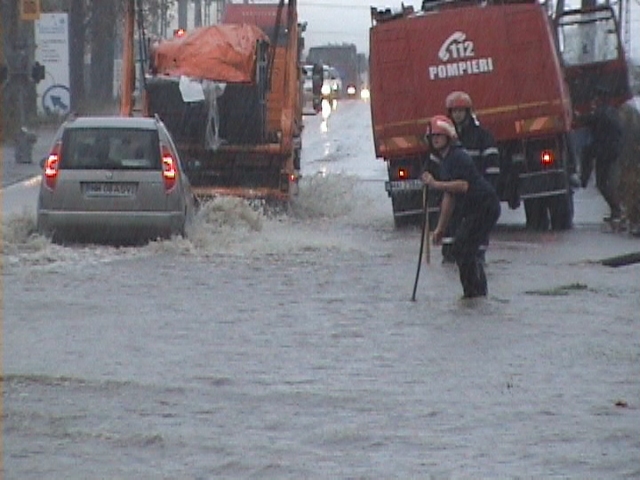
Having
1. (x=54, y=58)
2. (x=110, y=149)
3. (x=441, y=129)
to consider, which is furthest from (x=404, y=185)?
(x=54, y=58)

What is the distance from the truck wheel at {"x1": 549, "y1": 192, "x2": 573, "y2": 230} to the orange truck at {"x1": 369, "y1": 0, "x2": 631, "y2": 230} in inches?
0.8

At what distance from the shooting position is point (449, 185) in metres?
15.2

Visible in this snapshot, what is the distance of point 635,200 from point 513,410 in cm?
1364

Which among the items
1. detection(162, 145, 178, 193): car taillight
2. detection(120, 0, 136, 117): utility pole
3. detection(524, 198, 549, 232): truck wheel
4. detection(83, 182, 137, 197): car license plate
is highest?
detection(120, 0, 136, 117): utility pole

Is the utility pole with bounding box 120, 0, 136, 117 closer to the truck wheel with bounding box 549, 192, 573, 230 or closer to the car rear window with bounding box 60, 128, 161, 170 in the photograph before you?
the car rear window with bounding box 60, 128, 161, 170

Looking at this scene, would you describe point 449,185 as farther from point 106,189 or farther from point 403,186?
point 403,186

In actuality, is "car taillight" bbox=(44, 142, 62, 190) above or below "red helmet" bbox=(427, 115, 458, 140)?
below

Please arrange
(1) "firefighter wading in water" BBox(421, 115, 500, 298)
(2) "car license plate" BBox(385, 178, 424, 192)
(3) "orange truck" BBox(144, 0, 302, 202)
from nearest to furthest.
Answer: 1. (1) "firefighter wading in water" BBox(421, 115, 500, 298)
2. (2) "car license plate" BBox(385, 178, 424, 192)
3. (3) "orange truck" BBox(144, 0, 302, 202)

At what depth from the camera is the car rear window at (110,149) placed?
64.0 feet

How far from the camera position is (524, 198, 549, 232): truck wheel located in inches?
981

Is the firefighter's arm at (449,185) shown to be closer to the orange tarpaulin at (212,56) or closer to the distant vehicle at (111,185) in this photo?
the distant vehicle at (111,185)

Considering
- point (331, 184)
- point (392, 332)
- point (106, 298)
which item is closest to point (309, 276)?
point (106, 298)

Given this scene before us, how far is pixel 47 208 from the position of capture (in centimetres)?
1933

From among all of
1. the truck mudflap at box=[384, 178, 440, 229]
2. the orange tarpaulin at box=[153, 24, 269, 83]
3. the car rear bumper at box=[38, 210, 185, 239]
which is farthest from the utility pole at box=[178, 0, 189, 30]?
the car rear bumper at box=[38, 210, 185, 239]
